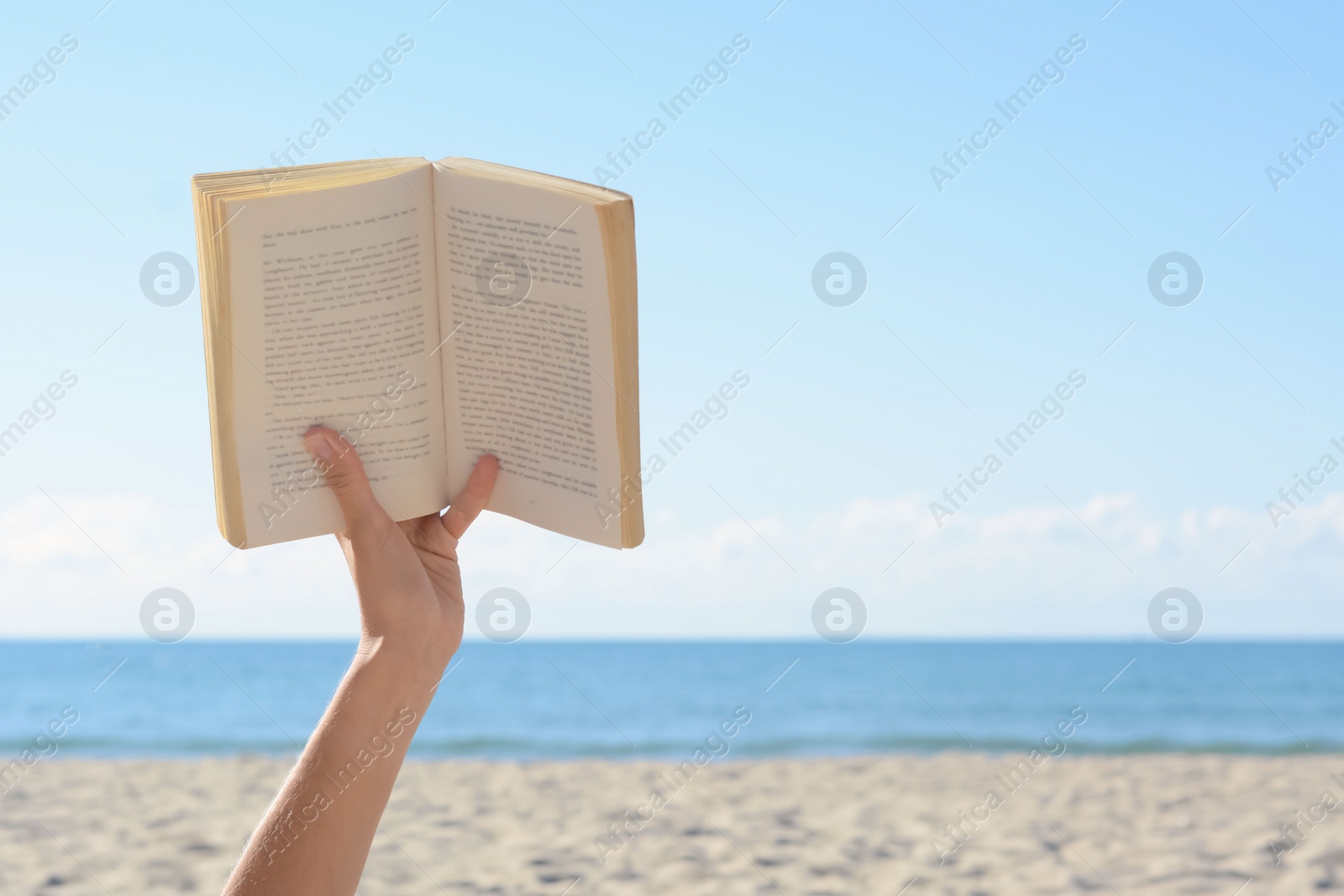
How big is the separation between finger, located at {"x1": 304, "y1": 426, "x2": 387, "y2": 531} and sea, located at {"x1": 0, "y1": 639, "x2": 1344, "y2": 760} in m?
7.12

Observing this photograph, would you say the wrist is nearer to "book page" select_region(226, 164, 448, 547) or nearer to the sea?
"book page" select_region(226, 164, 448, 547)

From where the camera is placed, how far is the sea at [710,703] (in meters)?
11.9

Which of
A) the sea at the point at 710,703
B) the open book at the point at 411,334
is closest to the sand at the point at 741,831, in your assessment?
the sea at the point at 710,703

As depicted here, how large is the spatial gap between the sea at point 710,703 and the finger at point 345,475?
7.12m

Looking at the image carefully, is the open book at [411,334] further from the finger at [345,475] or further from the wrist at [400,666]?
the wrist at [400,666]

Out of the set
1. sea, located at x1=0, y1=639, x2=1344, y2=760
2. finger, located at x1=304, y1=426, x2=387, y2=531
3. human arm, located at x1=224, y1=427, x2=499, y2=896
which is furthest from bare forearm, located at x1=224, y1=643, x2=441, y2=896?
sea, located at x1=0, y1=639, x2=1344, y2=760

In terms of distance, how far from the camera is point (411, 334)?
177 cm

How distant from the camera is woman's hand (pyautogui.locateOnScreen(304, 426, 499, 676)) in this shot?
1.51 metres

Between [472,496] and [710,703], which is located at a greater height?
[472,496]

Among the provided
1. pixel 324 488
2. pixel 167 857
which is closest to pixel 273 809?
pixel 324 488

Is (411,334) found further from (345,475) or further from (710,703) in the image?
(710,703)

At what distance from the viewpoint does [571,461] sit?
1789 millimetres

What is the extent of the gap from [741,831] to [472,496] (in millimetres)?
3739

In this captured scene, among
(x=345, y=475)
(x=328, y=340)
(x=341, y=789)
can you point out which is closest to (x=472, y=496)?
(x=345, y=475)
